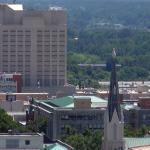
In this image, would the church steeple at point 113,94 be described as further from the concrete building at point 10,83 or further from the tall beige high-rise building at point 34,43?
the tall beige high-rise building at point 34,43

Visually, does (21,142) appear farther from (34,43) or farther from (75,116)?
(34,43)

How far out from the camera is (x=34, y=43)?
11769 cm

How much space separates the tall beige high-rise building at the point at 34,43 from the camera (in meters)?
116

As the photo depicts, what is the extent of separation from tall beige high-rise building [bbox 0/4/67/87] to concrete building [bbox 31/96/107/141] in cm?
3276

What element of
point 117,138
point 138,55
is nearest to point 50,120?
point 117,138

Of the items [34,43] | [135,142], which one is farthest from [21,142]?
[34,43]

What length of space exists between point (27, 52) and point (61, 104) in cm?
3337

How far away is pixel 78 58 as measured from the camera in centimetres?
Result: 17488

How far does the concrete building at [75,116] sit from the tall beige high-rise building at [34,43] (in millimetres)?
32764

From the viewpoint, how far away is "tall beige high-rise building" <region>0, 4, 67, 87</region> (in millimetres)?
116312

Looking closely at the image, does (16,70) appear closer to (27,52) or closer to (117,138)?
(27,52)

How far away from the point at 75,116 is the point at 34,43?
37.4 metres

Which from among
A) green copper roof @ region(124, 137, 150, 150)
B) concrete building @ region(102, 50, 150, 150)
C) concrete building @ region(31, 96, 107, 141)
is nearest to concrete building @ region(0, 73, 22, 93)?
concrete building @ region(31, 96, 107, 141)

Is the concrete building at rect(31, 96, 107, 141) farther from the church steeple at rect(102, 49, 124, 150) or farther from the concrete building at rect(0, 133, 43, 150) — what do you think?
the concrete building at rect(0, 133, 43, 150)
